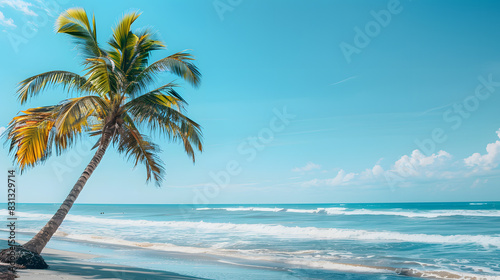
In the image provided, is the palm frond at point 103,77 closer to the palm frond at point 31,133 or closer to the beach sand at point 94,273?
the palm frond at point 31,133

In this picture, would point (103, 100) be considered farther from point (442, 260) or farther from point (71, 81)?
point (442, 260)

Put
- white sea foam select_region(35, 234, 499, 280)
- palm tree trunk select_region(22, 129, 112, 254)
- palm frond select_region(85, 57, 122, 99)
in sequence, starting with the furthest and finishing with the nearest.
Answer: white sea foam select_region(35, 234, 499, 280)
palm frond select_region(85, 57, 122, 99)
palm tree trunk select_region(22, 129, 112, 254)

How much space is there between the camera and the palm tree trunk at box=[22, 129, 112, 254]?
24.6ft

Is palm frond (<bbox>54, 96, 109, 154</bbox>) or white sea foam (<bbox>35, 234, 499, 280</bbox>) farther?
white sea foam (<bbox>35, 234, 499, 280</bbox>)

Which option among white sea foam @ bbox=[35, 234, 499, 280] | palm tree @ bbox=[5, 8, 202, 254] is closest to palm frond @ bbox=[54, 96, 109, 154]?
palm tree @ bbox=[5, 8, 202, 254]

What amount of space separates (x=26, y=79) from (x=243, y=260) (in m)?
8.41

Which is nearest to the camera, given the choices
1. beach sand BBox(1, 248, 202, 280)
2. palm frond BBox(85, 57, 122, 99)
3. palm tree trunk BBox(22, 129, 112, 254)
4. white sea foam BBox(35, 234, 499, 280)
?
beach sand BBox(1, 248, 202, 280)

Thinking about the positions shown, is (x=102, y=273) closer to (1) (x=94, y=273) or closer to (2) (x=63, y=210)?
(1) (x=94, y=273)

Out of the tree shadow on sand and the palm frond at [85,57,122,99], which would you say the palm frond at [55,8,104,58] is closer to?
the palm frond at [85,57,122,99]

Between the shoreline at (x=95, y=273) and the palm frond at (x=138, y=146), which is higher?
the palm frond at (x=138, y=146)

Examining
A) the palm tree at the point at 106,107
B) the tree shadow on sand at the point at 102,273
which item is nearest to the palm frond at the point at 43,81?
the palm tree at the point at 106,107

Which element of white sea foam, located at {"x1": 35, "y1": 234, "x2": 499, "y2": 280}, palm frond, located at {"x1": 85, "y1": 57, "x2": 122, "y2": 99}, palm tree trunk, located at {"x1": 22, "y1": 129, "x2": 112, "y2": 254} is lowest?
white sea foam, located at {"x1": 35, "y1": 234, "x2": 499, "y2": 280}

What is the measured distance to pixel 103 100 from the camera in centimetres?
873

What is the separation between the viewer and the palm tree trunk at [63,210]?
24.6 ft
